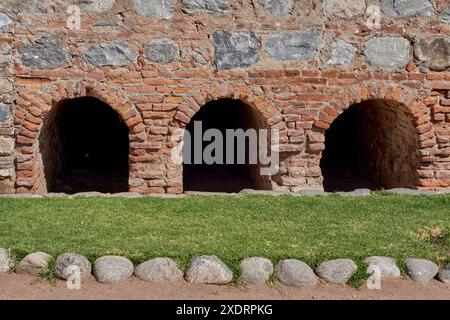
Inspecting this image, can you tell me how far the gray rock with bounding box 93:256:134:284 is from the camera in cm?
491

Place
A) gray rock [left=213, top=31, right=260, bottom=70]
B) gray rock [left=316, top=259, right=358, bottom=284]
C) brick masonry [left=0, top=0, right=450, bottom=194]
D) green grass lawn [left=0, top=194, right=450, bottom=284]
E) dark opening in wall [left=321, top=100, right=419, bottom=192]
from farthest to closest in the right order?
Answer: dark opening in wall [left=321, top=100, right=419, bottom=192] → gray rock [left=213, top=31, right=260, bottom=70] → brick masonry [left=0, top=0, right=450, bottom=194] → green grass lawn [left=0, top=194, right=450, bottom=284] → gray rock [left=316, top=259, right=358, bottom=284]

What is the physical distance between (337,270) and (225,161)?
493 cm

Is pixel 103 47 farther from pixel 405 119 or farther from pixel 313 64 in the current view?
pixel 405 119

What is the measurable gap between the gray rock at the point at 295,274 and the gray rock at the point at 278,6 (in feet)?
12.1

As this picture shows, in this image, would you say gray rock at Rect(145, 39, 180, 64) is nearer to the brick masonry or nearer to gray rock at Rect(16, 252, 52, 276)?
the brick masonry

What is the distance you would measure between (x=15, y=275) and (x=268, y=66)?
13.4ft

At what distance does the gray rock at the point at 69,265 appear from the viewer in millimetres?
4922

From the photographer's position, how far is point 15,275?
503 cm

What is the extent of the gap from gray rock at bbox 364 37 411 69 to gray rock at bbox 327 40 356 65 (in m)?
0.20

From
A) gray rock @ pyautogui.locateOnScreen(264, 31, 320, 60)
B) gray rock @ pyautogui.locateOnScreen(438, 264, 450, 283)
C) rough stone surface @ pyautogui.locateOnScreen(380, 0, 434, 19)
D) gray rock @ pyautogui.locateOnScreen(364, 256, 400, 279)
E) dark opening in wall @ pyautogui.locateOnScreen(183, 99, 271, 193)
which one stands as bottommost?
gray rock @ pyautogui.locateOnScreen(438, 264, 450, 283)

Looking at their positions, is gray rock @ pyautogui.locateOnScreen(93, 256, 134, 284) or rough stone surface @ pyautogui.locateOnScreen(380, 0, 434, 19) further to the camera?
rough stone surface @ pyautogui.locateOnScreen(380, 0, 434, 19)

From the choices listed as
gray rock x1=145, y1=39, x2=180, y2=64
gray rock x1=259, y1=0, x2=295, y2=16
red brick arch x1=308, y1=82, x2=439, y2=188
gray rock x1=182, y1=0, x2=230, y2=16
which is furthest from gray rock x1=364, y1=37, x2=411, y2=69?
gray rock x1=145, y1=39, x2=180, y2=64

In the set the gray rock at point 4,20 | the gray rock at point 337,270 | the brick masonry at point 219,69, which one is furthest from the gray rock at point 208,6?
the gray rock at point 337,270

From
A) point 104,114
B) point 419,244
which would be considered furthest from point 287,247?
point 104,114
